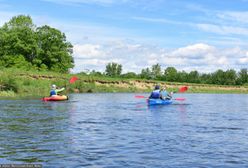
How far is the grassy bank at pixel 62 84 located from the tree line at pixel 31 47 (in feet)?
30.5

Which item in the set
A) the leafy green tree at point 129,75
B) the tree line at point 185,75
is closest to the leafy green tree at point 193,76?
the tree line at point 185,75

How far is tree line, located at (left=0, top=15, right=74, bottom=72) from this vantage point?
218 ft

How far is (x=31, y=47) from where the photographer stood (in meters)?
67.6

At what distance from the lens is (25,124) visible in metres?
17.0

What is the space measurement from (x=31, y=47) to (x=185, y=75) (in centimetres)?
5893

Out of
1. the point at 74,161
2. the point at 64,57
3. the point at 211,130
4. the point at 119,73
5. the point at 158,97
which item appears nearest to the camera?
the point at 74,161

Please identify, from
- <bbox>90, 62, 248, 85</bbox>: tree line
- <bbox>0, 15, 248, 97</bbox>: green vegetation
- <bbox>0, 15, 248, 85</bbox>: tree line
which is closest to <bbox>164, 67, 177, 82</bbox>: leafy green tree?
<bbox>90, 62, 248, 85</bbox>: tree line

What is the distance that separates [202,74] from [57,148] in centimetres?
11089

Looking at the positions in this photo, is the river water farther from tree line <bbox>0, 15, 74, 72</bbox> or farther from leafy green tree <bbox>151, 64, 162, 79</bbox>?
leafy green tree <bbox>151, 64, 162, 79</bbox>

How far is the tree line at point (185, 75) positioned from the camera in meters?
112

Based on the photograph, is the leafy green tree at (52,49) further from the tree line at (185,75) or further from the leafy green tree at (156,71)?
the leafy green tree at (156,71)

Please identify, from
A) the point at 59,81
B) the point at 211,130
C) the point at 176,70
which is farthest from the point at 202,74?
the point at 211,130

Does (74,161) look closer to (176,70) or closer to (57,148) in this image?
(57,148)

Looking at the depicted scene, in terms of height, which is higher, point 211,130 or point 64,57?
point 64,57
